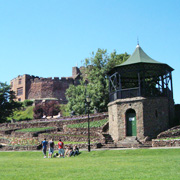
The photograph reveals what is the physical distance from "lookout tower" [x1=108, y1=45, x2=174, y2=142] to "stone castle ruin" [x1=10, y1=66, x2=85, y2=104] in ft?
172

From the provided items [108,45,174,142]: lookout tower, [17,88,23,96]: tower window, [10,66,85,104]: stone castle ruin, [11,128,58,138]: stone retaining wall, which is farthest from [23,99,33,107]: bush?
[108,45,174,142]: lookout tower

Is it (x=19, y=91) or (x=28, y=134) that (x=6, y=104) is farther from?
(x=19, y=91)

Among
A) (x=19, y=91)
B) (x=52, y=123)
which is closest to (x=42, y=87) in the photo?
(x=19, y=91)

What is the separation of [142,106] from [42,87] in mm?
57031

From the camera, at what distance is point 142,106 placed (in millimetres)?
26203

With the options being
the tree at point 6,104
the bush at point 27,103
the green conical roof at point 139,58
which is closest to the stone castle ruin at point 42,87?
the bush at point 27,103

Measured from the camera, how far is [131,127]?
26953 mm

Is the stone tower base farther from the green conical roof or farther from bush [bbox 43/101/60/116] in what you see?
bush [bbox 43/101/60/116]

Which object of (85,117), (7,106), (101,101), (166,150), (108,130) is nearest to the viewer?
(166,150)

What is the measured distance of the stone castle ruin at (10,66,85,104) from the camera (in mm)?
80000

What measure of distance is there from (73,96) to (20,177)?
3478 centimetres

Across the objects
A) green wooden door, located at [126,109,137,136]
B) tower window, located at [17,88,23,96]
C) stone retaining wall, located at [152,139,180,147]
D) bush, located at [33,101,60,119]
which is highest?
tower window, located at [17,88,23,96]

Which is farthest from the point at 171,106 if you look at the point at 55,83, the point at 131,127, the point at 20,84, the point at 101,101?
the point at 20,84

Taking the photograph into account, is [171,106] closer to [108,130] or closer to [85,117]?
[108,130]
